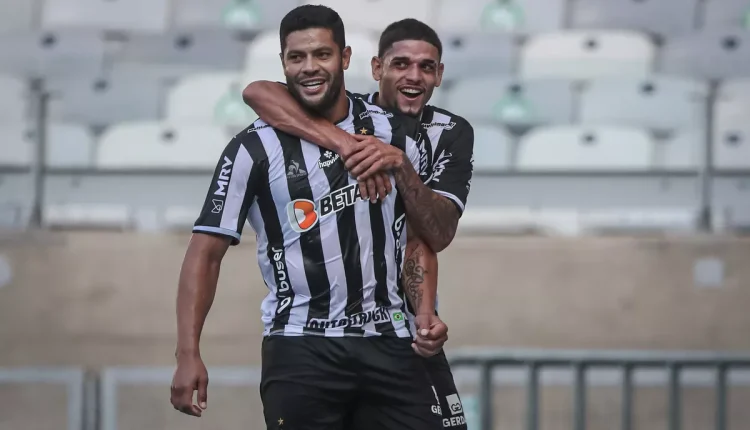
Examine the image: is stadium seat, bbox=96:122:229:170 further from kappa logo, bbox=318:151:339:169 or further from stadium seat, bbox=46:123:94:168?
kappa logo, bbox=318:151:339:169

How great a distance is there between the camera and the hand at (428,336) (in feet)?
9.72

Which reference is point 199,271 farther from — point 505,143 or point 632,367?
point 505,143

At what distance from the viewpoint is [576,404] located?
460cm

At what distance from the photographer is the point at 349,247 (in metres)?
2.91

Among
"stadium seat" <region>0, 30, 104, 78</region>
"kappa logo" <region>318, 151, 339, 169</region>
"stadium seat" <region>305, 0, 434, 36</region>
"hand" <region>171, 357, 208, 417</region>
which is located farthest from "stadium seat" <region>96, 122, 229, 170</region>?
"hand" <region>171, 357, 208, 417</region>

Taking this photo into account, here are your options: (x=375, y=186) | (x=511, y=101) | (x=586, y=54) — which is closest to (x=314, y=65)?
(x=375, y=186)

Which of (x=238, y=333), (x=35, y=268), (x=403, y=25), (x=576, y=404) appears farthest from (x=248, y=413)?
(x=403, y=25)

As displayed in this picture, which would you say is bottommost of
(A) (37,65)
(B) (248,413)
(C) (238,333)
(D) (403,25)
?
(B) (248,413)

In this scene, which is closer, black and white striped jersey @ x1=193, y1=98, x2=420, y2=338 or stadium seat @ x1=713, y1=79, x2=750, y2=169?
black and white striped jersey @ x1=193, y1=98, x2=420, y2=338

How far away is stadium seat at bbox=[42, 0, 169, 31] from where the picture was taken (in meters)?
8.81

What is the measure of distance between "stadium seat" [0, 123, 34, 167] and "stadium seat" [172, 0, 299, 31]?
2.03m

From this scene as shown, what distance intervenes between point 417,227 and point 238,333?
3.28 metres

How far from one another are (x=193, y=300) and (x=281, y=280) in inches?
9.1

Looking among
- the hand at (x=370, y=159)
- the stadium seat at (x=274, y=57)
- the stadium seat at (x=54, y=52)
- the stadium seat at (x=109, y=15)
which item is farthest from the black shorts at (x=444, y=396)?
the stadium seat at (x=109, y=15)
